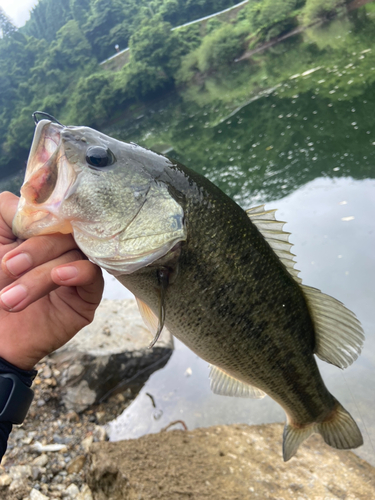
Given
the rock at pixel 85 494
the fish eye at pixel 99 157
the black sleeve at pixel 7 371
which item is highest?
the fish eye at pixel 99 157

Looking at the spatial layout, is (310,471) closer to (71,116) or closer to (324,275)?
(324,275)

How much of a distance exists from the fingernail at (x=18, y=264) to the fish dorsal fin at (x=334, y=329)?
133 cm

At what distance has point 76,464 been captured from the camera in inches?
111

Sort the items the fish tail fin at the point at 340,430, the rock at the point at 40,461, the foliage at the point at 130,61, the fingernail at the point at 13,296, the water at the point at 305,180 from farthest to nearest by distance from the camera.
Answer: the foliage at the point at 130,61
the water at the point at 305,180
the rock at the point at 40,461
the fish tail fin at the point at 340,430
the fingernail at the point at 13,296

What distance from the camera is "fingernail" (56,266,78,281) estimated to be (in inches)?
47.9

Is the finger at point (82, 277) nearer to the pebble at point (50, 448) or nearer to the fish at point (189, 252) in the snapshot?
the fish at point (189, 252)

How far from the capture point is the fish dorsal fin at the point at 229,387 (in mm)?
2086

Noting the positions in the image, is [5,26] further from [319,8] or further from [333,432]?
[333,432]

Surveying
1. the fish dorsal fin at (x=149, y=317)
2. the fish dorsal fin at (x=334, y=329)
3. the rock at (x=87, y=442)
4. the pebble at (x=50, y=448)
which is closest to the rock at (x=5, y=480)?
the pebble at (x=50, y=448)

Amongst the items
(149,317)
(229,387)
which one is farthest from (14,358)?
(229,387)

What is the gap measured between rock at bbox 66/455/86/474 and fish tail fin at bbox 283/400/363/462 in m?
1.76

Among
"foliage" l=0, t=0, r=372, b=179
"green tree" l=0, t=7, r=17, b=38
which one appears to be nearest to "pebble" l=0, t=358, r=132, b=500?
"foliage" l=0, t=0, r=372, b=179

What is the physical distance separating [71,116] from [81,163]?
40527 millimetres

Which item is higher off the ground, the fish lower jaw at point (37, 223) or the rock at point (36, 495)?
the fish lower jaw at point (37, 223)
